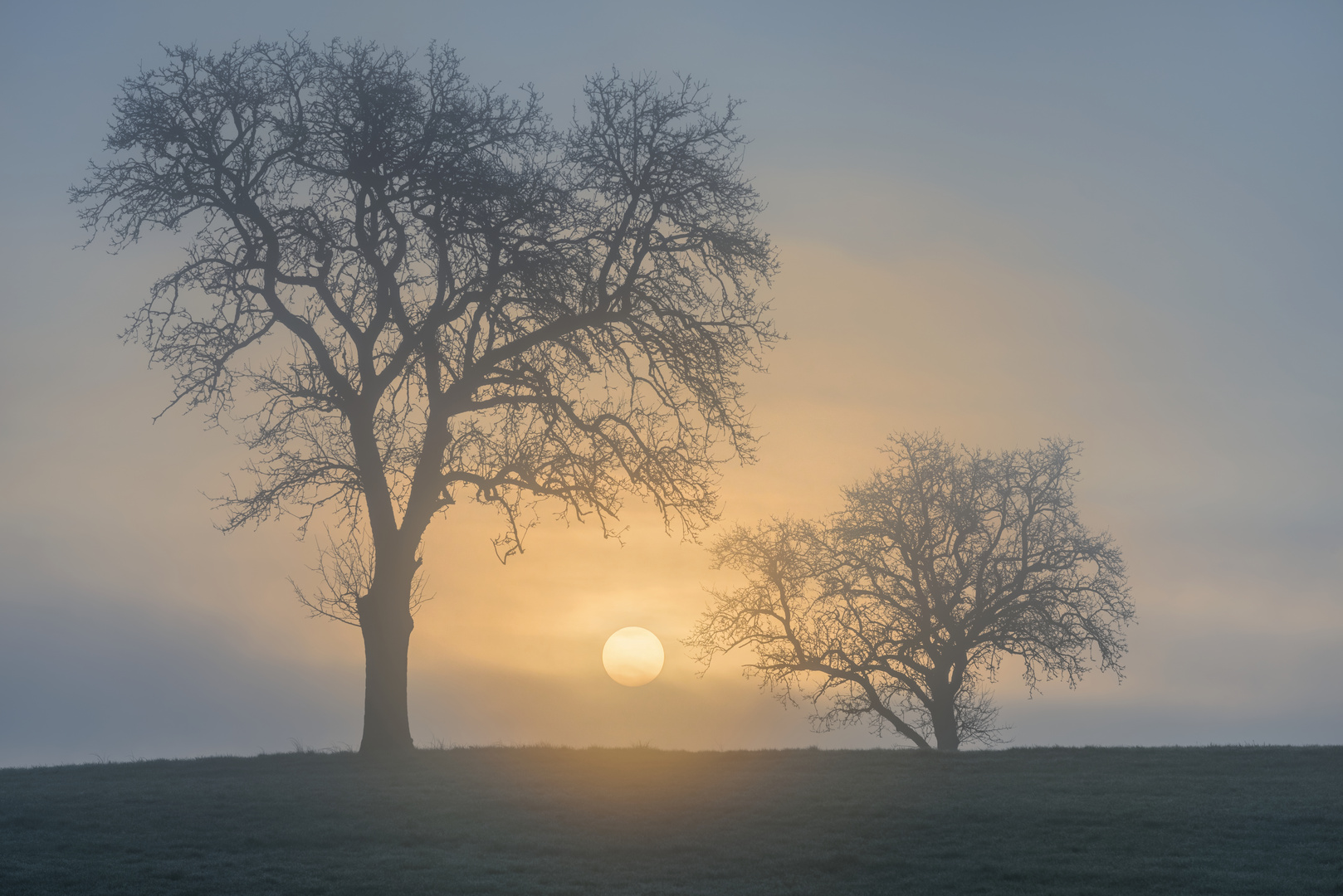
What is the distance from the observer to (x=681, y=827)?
551 inches

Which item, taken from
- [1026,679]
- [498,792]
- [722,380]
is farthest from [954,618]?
[498,792]

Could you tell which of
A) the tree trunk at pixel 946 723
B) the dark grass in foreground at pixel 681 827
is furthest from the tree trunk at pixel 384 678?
the tree trunk at pixel 946 723

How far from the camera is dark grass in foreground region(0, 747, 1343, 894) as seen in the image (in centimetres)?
1153

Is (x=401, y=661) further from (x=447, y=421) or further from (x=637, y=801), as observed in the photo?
(x=637, y=801)

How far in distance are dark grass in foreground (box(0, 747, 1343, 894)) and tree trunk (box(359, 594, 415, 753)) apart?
1.24 meters

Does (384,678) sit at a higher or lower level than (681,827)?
higher

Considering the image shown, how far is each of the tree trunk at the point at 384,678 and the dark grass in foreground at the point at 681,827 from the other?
1.24 metres

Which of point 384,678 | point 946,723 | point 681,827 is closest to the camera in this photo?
point 681,827

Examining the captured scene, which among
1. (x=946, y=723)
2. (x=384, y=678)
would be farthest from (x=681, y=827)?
(x=946, y=723)

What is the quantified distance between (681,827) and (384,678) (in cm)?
865

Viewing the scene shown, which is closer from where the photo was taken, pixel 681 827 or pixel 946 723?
pixel 681 827

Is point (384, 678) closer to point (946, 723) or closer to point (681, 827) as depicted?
point (681, 827)

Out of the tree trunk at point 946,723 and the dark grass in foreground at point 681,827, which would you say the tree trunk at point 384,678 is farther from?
the tree trunk at point 946,723

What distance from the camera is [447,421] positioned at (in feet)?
71.2
